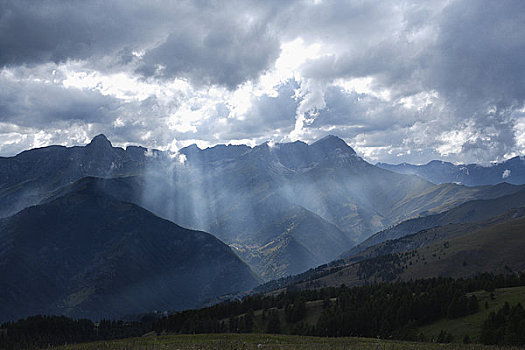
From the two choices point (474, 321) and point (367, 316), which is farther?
point (367, 316)

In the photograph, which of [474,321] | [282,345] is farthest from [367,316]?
[282,345]

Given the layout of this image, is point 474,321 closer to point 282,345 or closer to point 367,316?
point 367,316

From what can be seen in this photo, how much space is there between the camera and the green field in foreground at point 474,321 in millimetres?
99688

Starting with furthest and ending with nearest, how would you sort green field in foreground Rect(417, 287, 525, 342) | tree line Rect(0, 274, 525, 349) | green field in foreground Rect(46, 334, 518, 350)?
tree line Rect(0, 274, 525, 349)
green field in foreground Rect(417, 287, 525, 342)
green field in foreground Rect(46, 334, 518, 350)

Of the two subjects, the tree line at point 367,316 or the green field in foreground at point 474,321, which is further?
the tree line at point 367,316

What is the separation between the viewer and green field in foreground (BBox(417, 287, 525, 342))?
99.7 meters

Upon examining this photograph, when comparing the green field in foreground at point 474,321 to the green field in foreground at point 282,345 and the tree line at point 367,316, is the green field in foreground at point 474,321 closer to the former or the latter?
the tree line at point 367,316

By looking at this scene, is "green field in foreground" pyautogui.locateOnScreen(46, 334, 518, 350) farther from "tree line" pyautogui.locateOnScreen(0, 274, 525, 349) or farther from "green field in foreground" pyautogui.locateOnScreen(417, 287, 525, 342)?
"green field in foreground" pyautogui.locateOnScreen(417, 287, 525, 342)

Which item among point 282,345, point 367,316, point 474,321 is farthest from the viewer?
point 367,316

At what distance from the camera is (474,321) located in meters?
105

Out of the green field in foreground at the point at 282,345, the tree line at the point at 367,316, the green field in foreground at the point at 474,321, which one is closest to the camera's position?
the green field in foreground at the point at 282,345

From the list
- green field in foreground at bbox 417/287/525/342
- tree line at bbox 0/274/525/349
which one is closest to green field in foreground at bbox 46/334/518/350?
tree line at bbox 0/274/525/349

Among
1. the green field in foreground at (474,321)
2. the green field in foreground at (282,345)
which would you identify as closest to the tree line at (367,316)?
the green field in foreground at (474,321)

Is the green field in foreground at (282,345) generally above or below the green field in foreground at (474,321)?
above
